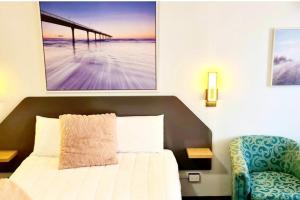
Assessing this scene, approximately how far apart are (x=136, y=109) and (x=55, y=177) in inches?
40.1

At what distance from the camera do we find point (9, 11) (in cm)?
274

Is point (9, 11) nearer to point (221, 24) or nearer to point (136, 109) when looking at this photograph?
point (136, 109)

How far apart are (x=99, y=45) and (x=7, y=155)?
143cm

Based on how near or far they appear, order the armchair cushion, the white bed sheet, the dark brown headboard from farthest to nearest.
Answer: the dark brown headboard < the armchair cushion < the white bed sheet

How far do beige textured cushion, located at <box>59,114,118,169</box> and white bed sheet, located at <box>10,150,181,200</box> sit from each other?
7 cm

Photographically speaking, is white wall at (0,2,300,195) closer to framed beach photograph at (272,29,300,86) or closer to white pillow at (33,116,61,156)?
framed beach photograph at (272,29,300,86)

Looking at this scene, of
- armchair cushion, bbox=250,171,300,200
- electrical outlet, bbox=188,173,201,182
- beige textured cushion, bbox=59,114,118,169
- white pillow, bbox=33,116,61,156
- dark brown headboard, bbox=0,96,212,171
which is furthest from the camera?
electrical outlet, bbox=188,173,201,182

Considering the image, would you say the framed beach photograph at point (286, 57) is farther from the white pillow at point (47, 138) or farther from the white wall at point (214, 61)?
the white pillow at point (47, 138)

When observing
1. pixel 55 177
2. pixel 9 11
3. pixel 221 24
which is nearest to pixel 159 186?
pixel 55 177

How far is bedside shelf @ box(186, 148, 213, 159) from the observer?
2.78 metres

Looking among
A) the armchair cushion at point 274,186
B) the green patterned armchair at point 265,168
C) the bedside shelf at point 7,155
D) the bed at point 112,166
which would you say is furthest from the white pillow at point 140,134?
the bedside shelf at point 7,155

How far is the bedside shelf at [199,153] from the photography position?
2781 mm

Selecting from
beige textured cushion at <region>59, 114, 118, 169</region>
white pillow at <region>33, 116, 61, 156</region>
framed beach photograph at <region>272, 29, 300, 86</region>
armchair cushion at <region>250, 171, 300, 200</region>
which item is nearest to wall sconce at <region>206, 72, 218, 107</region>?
framed beach photograph at <region>272, 29, 300, 86</region>

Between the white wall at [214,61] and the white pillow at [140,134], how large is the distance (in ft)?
1.00
